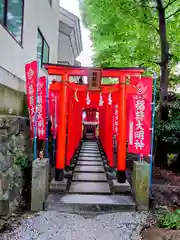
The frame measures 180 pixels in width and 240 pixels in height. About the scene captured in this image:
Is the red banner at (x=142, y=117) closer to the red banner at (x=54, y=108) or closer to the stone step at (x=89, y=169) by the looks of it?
the stone step at (x=89, y=169)

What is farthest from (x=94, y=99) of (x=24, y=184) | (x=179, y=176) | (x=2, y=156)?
(x=2, y=156)

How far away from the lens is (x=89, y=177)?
27.2 feet

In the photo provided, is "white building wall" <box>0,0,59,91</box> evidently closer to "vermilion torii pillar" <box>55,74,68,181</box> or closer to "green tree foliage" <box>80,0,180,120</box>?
"vermilion torii pillar" <box>55,74,68,181</box>

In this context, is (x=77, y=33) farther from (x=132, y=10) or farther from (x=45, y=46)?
(x=132, y=10)

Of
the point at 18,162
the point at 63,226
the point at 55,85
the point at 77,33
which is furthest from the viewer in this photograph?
the point at 77,33

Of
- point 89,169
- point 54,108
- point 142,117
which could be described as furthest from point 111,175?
point 54,108

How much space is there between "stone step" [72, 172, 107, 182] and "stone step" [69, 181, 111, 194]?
397 millimetres

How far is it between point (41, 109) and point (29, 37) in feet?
9.88

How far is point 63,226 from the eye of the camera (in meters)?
4.66

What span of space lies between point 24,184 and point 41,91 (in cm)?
287

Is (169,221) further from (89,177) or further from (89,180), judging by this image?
(89,177)

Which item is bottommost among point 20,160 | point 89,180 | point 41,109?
point 89,180

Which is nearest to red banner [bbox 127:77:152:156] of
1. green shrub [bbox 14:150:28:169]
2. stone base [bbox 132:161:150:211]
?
stone base [bbox 132:161:150:211]

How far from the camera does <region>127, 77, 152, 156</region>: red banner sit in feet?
20.6
